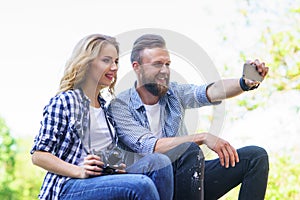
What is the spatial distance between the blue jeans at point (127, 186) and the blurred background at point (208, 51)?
181cm

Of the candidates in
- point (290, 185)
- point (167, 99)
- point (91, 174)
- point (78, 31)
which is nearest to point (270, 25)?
point (290, 185)

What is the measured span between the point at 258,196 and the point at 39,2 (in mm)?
2556

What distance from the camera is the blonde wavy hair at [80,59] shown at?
1.69 meters

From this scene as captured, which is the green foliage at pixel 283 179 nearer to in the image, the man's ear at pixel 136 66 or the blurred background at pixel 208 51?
the blurred background at pixel 208 51

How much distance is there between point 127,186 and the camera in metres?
1.46

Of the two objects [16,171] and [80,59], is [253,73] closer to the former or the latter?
[80,59]

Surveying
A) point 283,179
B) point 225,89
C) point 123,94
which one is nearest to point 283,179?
point 283,179

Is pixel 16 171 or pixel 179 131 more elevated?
pixel 179 131

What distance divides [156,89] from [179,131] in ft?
0.53

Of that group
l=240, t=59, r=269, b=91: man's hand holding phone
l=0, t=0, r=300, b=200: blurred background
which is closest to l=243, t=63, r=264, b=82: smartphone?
l=240, t=59, r=269, b=91: man's hand holding phone

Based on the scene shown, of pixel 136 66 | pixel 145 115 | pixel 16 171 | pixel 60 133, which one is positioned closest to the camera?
pixel 60 133

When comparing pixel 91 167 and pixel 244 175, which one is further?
pixel 244 175

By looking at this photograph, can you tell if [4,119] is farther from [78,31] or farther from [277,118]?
[277,118]

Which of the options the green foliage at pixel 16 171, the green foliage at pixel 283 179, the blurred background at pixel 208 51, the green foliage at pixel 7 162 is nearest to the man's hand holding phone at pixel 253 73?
the blurred background at pixel 208 51
